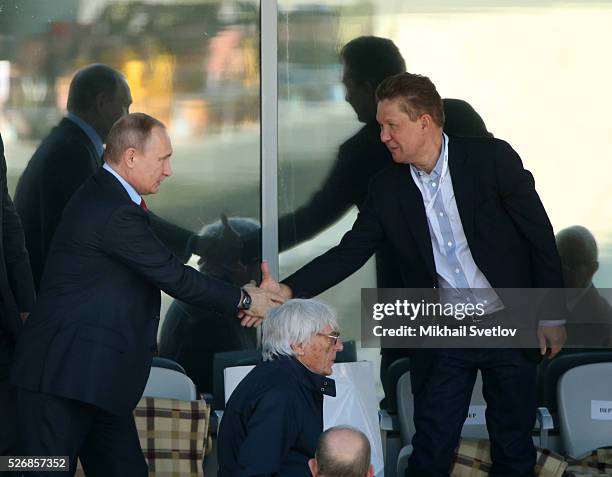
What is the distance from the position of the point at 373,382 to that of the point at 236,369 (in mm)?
601

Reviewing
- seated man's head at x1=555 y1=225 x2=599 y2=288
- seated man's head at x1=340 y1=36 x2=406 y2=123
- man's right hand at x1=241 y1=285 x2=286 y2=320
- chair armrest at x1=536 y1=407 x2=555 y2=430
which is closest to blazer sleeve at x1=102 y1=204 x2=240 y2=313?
man's right hand at x1=241 y1=285 x2=286 y2=320

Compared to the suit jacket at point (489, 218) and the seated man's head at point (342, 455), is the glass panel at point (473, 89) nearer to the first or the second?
the suit jacket at point (489, 218)

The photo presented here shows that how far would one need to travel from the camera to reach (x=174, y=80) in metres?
5.75

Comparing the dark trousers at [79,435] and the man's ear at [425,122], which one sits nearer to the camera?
the dark trousers at [79,435]

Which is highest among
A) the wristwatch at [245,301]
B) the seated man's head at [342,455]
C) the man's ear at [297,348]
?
the wristwatch at [245,301]

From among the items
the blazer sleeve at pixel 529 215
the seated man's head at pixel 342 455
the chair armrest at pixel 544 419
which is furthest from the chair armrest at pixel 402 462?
the seated man's head at pixel 342 455

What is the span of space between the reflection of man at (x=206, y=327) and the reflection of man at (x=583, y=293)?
141cm

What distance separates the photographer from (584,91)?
5875 mm

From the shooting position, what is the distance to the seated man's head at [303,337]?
13.0ft

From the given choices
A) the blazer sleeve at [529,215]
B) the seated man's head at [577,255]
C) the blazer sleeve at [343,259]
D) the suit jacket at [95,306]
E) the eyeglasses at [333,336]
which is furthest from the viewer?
the seated man's head at [577,255]

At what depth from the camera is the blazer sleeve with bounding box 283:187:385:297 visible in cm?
511

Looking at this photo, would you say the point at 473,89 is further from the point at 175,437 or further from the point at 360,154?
the point at 175,437

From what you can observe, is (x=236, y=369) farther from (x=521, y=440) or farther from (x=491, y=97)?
(x=491, y=97)

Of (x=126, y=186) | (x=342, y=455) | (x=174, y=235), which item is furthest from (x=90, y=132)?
(x=342, y=455)
